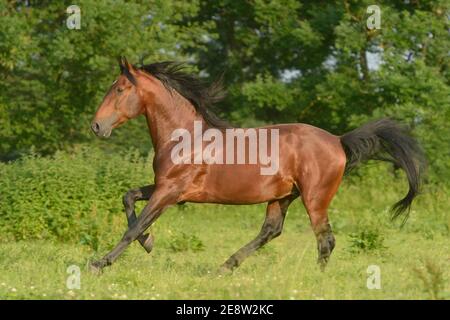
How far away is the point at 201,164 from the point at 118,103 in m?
1.00

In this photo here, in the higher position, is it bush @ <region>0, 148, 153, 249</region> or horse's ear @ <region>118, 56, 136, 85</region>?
horse's ear @ <region>118, 56, 136, 85</region>

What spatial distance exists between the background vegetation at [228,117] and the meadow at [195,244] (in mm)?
32

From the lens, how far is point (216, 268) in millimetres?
8781

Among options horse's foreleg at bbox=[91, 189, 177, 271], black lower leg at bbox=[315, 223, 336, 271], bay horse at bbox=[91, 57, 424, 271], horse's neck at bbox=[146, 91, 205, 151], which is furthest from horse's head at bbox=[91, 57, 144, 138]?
black lower leg at bbox=[315, 223, 336, 271]

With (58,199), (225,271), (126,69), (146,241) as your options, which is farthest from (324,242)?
(58,199)

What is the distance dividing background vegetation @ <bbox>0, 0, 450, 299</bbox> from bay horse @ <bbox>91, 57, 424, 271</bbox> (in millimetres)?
586

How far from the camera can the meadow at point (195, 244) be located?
664cm

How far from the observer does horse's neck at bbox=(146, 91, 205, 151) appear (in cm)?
827

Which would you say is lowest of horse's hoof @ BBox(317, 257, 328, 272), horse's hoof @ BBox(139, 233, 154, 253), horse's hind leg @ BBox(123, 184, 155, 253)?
horse's hoof @ BBox(317, 257, 328, 272)

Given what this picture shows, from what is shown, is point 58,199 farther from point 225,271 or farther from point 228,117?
point 228,117

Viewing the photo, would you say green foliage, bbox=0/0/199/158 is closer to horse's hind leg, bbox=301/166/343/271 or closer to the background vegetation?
the background vegetation

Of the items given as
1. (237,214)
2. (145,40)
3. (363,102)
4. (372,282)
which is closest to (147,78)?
(372,282)
